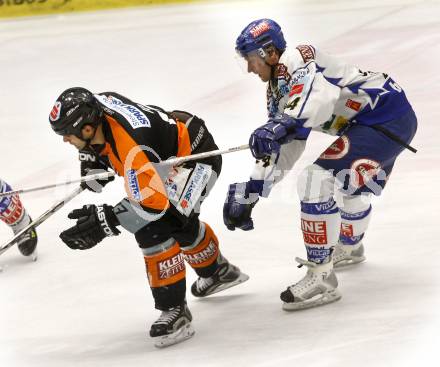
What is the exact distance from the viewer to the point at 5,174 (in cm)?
626

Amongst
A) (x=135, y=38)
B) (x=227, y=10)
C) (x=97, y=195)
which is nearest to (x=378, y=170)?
(x=97, y=195)

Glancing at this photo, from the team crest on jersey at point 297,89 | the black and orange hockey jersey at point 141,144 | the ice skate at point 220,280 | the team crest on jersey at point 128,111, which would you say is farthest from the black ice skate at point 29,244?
the team crest on jersey at point 297,89

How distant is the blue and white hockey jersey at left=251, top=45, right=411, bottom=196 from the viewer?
12.2 feet

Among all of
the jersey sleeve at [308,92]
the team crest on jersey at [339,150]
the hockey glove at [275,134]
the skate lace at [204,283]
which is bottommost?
the skate lace at [204,283]

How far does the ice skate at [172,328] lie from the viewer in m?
3.81

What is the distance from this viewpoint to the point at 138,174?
140 inches

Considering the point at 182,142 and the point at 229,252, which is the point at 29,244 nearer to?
the point at 229,252

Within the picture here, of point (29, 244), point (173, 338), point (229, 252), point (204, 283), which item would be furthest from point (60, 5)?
point (173, 338)

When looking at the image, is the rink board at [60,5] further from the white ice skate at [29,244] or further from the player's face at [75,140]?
the player's face at [75,140]

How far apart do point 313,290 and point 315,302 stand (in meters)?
0.05

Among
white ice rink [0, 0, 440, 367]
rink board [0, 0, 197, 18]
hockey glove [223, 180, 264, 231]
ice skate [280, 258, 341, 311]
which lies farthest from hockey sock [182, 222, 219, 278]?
rink board [0, 0, 197, 18]

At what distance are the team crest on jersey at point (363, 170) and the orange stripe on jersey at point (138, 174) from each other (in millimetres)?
803

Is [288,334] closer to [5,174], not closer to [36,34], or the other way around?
[5,174]

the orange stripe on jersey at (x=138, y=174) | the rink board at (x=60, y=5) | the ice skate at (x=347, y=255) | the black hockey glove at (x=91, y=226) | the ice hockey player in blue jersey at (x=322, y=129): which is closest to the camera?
the orange stripe on jersey at (x=138, y=174)
